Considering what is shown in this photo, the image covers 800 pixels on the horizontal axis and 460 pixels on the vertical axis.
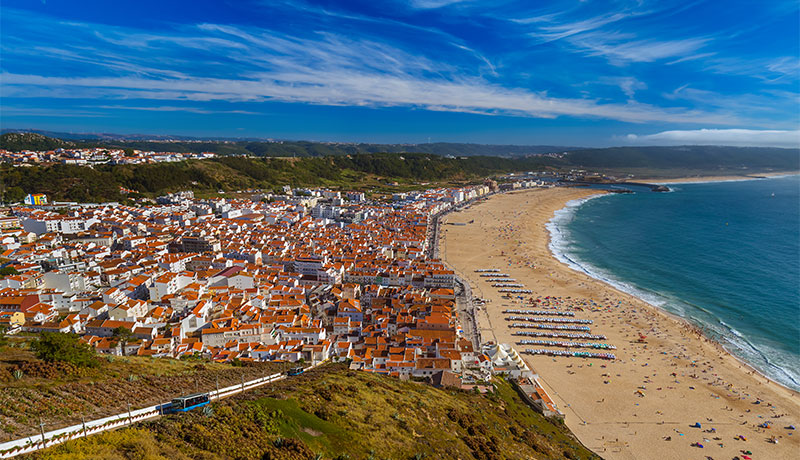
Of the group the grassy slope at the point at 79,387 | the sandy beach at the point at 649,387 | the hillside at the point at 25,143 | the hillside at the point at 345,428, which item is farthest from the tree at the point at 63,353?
the hillside at the point at 25,143

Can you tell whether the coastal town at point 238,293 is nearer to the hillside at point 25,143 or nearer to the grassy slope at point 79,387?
the grassy slope at point 79,387

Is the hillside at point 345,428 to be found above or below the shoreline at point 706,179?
below

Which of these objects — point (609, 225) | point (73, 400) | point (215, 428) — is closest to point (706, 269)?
point (609, 225)

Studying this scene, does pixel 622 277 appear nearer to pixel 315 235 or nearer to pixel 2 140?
pixel 315 235

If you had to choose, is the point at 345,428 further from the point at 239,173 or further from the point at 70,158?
the point at 70,158

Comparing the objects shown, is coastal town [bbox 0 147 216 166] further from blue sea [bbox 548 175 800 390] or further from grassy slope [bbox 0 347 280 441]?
blue sea [bbox 548 175 800 390]

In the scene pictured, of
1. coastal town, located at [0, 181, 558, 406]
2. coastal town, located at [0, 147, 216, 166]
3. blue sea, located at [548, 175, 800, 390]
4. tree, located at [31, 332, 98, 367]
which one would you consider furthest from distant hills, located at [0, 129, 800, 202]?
blue sea, located at [548, 175, 800, 390]
